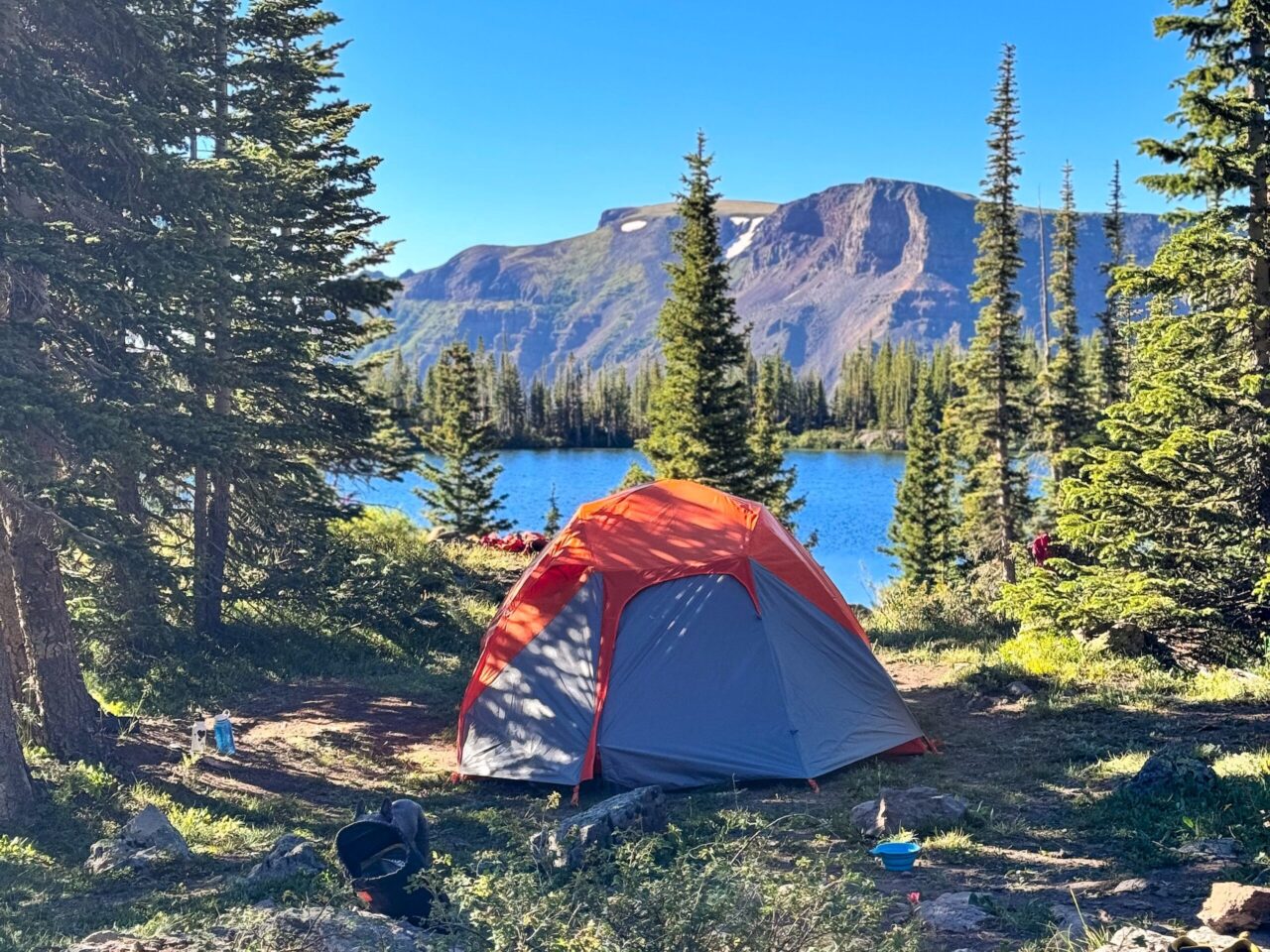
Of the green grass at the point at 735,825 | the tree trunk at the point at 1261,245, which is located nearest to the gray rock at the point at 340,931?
the green grass at the point at 735,825

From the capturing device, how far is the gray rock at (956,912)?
15.9 feet

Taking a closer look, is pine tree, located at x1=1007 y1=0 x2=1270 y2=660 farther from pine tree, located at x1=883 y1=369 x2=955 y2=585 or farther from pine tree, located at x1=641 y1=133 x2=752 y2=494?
pine tree, located at x1=883 y1=369 x2=955 y2=585

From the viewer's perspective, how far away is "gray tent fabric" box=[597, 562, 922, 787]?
7.94 metres

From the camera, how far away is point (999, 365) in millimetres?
23438

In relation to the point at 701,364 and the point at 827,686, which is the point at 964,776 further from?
the point at 701,364

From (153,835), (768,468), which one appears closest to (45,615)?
(153,835)

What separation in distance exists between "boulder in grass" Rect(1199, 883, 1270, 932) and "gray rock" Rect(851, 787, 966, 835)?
2.06 meters

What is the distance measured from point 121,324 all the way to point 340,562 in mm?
6083

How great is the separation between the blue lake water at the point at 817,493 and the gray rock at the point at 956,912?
40.9 ft

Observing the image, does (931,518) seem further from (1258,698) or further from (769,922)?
(769,922)

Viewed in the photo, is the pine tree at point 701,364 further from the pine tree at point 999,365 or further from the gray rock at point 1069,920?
the gray rock at point 1069,920

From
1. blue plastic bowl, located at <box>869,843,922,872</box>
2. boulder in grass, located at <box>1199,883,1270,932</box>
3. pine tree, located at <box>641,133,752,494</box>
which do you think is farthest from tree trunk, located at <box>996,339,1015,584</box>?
boulder in grass, located at <box>1199,883,1270,932</box>

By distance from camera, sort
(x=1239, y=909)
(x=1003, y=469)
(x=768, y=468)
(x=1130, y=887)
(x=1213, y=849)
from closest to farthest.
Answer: (x=1239, y=909)
(x=1130, y=887)
(x=1213, y=849)
(x=768, y=468)
(x=1003, y=469)

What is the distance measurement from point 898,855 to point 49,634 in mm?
7016
